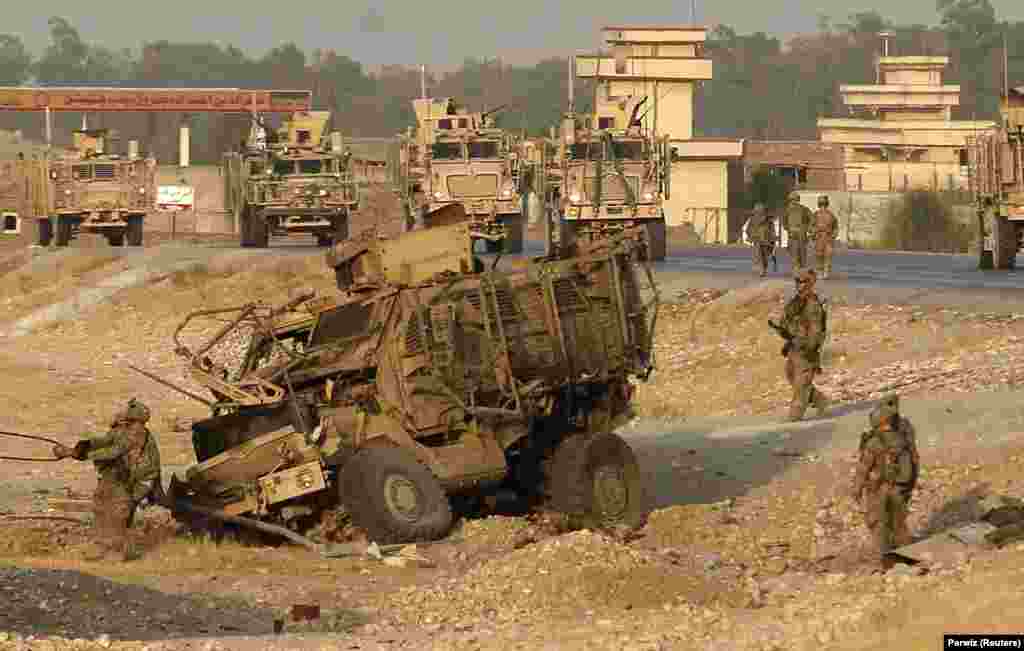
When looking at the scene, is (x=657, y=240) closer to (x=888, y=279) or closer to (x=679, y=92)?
(x=888, y=279)

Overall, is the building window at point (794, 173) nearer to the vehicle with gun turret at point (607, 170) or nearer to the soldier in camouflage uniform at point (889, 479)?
the vehicle with gun turret at point (607, 170)

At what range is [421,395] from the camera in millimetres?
16562

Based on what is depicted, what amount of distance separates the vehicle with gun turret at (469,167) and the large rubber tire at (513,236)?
13cm

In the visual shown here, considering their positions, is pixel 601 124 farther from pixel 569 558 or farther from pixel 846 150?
pixel 846 150

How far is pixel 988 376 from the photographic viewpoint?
23047mm

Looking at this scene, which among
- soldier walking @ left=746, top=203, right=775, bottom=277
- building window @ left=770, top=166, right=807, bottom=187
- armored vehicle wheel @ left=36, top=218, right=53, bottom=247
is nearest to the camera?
soldier walking @ left=746, top=203, right=775, bottom=277

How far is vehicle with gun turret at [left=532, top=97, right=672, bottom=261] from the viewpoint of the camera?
128 ft

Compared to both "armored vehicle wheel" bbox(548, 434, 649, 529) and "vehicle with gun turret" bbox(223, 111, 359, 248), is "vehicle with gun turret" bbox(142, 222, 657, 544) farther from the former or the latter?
"vehicle with gun turret" bbox(223, 111, 359, 248)

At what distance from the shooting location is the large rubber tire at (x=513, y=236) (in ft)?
136

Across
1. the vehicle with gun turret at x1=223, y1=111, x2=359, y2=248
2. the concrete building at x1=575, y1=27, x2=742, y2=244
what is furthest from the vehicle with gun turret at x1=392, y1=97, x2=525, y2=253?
the concrete building at x1=575, y1=27, x2=742, y2=244

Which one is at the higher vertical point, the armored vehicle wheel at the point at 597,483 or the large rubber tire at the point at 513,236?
the large rubber tire at the point at 513,236

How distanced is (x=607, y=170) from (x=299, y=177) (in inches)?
311

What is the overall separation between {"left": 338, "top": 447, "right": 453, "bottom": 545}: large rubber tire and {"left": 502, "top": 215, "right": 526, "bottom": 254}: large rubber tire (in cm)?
2506

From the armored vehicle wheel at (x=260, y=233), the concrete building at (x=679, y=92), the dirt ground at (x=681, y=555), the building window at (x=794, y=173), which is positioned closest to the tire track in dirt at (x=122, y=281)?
the armored vehicle wheel at (x=260, y=233)
